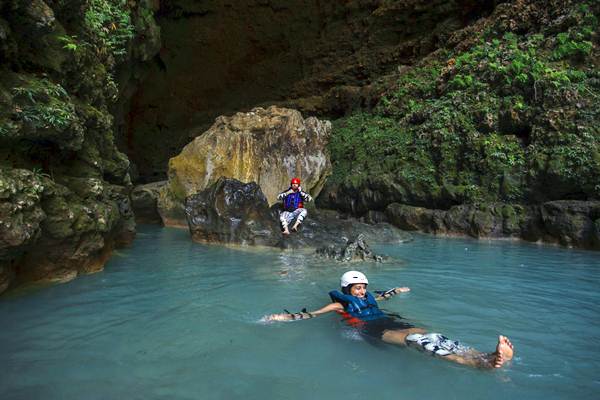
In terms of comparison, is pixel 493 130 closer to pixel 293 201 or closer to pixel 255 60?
pixel 293 201

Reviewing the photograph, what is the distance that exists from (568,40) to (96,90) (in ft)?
48.9

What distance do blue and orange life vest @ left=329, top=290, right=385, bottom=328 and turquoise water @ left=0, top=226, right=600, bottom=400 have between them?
0.49 ft

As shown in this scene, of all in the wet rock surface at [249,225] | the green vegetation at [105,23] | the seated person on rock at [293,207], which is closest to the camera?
the green vegetation at [105,23]

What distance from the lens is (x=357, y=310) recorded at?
15.5 ft

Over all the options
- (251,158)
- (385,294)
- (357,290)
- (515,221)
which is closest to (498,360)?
(357,290)

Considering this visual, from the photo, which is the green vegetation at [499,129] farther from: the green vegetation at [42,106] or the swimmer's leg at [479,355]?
the green vegetation at [42,106]

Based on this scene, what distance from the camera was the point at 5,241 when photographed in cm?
453

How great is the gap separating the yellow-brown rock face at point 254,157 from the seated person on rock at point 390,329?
11233 mm

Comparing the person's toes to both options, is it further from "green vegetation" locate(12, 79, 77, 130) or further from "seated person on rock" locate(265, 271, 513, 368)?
Result: "green vegetation" locate(12, 79, 77, 130)

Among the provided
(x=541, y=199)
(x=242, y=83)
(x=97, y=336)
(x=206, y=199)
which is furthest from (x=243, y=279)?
(x=242, y=83)

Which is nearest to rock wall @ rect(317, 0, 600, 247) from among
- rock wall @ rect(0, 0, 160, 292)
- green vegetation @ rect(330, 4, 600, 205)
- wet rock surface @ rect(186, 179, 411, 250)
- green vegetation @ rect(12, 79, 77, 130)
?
green vegetation @ rect(330, 4, 600, 205)

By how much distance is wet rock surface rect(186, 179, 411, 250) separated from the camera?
1093cm

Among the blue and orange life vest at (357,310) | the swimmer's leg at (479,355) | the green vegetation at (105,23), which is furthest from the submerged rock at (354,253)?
the green vegetation at (105,23)

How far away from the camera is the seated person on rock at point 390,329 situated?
3455 millimetres
